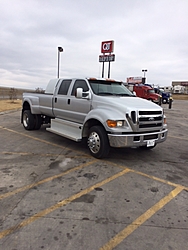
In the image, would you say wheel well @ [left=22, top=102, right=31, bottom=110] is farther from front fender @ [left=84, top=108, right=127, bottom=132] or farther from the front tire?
the front tire

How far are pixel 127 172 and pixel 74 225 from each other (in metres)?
2.12

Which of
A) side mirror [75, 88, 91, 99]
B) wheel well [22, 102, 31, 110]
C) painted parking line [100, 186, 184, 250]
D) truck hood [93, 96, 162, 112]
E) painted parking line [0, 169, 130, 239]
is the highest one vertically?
side mirror [75, 88, 91, 99]

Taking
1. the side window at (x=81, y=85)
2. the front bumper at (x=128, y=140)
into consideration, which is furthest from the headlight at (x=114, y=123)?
the side window at (x=81, y=85)

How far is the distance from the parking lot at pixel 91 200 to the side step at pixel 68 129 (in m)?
0.45

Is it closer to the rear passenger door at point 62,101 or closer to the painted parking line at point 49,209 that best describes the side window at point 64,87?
the rear passenger door at point 62,101

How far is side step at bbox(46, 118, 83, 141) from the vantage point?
5934 millimetres

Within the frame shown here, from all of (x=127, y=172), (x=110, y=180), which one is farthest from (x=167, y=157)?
(x=110, y=180)

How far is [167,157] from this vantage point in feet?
19.2

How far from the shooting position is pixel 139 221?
2912 mm

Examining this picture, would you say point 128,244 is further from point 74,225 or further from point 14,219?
point 14,219

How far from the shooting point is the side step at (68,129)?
593cm

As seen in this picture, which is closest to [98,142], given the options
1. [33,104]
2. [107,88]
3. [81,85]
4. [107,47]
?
[107,88]

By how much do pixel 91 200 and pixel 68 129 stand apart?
10.8 feet

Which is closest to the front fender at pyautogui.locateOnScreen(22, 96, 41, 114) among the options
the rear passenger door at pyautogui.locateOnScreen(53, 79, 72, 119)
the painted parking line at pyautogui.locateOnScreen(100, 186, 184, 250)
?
the rear passenger door at pyautogui.locateOnScreen(53, 79, 72, 119)
